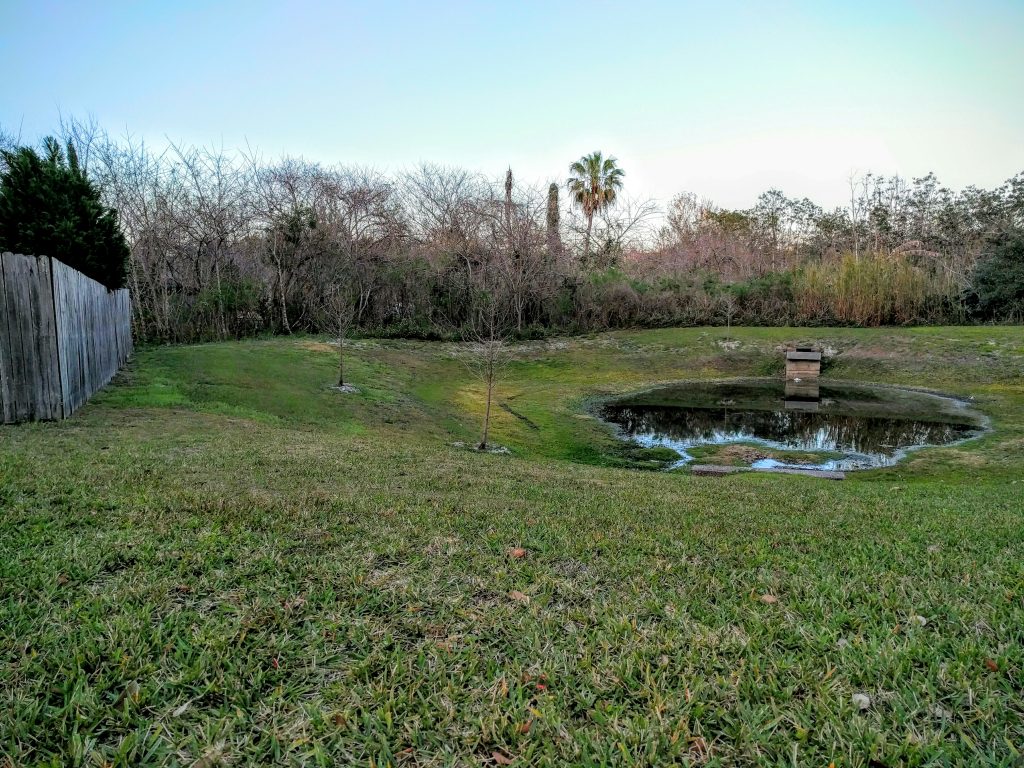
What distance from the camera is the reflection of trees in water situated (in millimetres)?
11164

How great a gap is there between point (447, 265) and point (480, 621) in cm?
2145

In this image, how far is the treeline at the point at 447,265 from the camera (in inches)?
721

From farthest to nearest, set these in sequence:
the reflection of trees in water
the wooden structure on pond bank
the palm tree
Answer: the palm tree → the wooden structure on pond bank → the reflection of trees in water

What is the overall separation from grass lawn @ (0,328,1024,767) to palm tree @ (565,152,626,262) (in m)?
28.3

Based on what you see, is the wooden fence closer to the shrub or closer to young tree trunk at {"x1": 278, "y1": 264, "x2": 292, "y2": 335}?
the shrub

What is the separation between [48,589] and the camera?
2.40m

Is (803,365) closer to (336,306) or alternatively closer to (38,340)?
(336,306)

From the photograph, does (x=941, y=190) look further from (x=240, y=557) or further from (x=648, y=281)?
(x=240, y=557)

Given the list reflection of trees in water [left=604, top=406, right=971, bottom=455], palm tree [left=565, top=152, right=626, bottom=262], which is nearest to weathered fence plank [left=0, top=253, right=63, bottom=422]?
reflection of trees in water [left=604, top=406, right=971, bottom=455]

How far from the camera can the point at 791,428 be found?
41.0ft

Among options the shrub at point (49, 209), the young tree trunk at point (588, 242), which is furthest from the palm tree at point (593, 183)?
the shrub at point (49, 209)

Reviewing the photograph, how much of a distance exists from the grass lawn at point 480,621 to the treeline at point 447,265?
1455 centimetres

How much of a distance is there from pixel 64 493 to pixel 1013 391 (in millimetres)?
19192

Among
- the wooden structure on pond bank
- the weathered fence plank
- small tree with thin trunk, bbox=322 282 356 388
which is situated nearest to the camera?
the weathered fence plank
